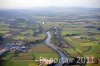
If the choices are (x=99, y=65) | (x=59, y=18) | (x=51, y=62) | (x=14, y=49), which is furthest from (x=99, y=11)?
(x=14, y=49)

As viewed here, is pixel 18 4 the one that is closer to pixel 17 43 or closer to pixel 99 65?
pixel 17 43

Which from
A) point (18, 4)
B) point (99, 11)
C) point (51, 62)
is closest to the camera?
point (51, 62)

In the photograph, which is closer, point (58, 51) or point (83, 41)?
point (58, 51)

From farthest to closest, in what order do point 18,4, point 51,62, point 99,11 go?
point 99,11
point 18,4
point 51,62

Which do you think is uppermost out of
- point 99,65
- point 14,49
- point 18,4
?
point 18,4

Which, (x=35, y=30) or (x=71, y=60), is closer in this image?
(x=71, y=60)

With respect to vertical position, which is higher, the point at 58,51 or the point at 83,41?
the point at 83,41

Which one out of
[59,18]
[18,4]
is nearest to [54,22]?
[59,18]

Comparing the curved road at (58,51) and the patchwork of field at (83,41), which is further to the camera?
the patchwork of field at (83,41)

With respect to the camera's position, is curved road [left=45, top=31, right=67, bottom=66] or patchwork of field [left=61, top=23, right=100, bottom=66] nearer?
curved road [left=45, top=31, right=67, bottom=66]

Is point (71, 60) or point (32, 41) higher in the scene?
point (32, 41)
